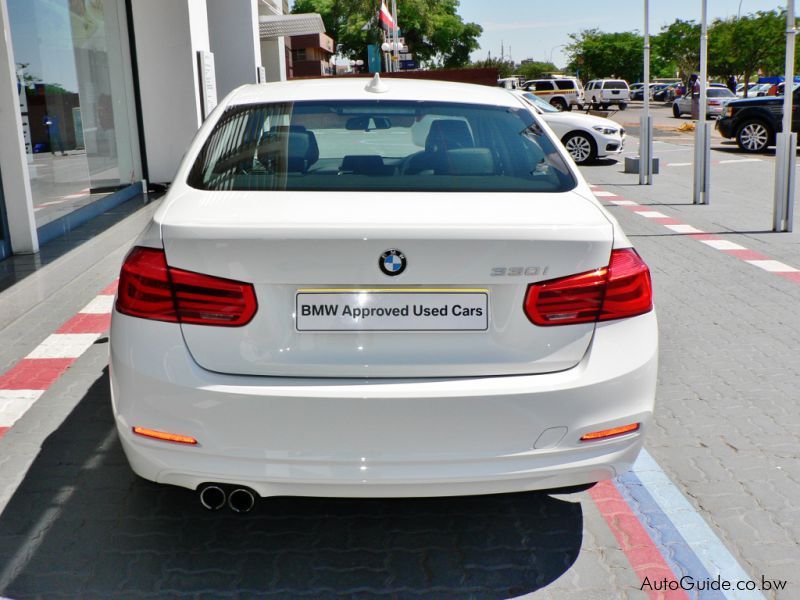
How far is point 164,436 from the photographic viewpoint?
2.84 metres

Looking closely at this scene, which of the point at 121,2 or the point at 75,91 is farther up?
the point at 121,2

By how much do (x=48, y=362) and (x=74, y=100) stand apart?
6816 mm

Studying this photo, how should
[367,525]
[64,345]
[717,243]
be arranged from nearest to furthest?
1. [367,525]
2. [64,345]
3. [717,243]

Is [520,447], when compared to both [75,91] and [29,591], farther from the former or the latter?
[75,91]

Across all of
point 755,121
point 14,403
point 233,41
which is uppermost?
point 233,41

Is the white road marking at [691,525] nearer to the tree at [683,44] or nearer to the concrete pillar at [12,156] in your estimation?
the concrete pillar at [12,156]

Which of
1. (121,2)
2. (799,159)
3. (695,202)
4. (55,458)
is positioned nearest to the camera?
(55,458)

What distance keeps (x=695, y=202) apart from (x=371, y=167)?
1078 cm

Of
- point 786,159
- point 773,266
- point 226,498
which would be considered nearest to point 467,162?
point 226,498

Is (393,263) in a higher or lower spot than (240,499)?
higher

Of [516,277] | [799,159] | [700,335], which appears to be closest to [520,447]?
[516,277]

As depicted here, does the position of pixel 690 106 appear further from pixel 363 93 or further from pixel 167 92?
pixel 363 93

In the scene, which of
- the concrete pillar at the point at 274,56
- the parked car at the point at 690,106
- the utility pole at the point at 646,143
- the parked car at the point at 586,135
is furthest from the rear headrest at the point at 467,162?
the parked car at the point at 690,106

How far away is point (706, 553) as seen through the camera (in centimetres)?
323
